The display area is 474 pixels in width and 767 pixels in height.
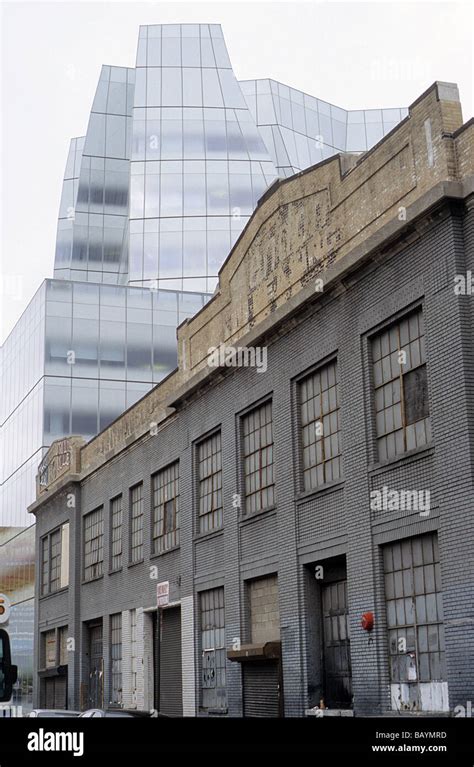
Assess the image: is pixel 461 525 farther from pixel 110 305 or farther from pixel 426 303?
pixel 110 305

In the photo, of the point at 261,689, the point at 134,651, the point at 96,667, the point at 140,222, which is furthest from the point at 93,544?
the point at 140,222

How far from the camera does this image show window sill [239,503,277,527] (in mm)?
22156

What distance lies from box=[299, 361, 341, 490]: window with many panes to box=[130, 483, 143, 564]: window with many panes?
1079 centimetres

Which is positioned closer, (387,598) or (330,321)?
(387,598)

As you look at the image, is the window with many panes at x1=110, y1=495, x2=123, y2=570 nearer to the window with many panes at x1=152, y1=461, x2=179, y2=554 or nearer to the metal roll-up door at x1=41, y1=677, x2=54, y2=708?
the window with many panes at x1=152, y1=461, x2=179, y2=554

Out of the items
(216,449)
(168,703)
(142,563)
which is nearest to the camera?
(216,449)

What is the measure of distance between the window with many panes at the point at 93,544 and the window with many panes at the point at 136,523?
3102 mm

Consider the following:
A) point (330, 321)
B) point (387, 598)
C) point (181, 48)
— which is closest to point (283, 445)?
point (330, 321)

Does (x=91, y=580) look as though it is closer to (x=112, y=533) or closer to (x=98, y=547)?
(x=98, y=547)

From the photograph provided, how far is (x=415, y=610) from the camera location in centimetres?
1708

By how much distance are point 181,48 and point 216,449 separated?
5056cm

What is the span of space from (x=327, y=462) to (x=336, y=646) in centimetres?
342

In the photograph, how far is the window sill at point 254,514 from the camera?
2216 cm

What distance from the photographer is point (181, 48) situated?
7038cm
